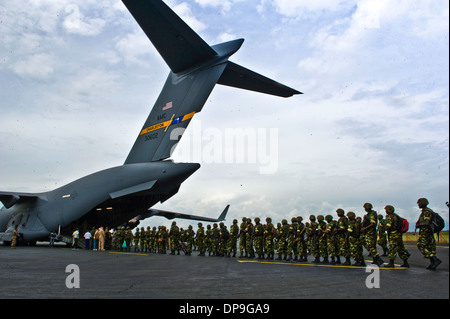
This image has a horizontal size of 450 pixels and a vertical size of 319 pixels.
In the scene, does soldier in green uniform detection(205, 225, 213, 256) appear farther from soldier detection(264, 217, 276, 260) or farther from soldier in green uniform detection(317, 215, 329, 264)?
soldier in green uniform detection(317, 215, 329, 264)

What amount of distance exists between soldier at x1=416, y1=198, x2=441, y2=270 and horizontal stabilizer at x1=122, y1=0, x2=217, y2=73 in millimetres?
8133

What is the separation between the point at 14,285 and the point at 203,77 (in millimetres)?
9759

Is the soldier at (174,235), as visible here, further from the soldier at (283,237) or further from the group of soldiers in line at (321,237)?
the soldier at (283,237)

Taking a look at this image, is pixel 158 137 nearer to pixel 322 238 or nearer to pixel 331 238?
pixel 322 238

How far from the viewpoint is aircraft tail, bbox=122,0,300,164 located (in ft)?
38.8

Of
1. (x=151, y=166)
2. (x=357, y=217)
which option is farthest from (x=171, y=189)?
(x=357, y=217)

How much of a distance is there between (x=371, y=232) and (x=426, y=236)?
131cm

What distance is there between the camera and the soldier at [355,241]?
29.7ft

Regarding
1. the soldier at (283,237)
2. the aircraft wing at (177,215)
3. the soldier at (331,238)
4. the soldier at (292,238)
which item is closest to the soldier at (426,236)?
the soldier at (331,238)

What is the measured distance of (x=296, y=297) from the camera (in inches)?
168

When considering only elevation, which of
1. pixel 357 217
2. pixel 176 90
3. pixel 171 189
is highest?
pixel 176 90

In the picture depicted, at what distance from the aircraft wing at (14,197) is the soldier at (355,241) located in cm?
1573

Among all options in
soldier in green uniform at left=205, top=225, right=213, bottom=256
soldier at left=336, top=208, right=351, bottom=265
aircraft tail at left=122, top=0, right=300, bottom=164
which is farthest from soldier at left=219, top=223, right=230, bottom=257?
soldier at left=336, top=208, right=351, bottom=265
